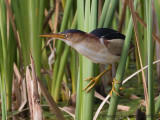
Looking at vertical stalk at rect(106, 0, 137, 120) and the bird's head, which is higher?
the bird's head

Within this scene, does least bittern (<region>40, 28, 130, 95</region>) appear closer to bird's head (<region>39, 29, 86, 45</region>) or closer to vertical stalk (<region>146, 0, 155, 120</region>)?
bird's head (<region>39, 29, 86, 45</region>)

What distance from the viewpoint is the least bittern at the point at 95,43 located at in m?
1.07

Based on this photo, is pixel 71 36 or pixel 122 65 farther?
pixel 71 36

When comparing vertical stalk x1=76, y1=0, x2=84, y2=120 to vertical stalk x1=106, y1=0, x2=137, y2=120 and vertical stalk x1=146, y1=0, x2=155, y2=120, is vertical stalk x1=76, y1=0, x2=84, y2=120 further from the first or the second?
vertical stalk x1=146, y1=0, x2=155, y2=120

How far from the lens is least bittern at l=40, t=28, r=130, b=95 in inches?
42.3

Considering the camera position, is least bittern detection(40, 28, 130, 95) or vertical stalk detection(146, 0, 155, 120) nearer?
vertical stalk detection(146, 0, 155, 120)

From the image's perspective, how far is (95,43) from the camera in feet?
3.69

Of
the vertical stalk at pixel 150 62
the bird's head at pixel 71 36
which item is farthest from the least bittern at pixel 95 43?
the vertical stalk at pixel 150 62

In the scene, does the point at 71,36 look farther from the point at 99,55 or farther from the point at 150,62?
the point at 150,62

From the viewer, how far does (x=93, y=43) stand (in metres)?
1.12

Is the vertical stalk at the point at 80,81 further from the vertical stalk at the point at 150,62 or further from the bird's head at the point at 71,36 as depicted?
the vertical stalk at the point at 150,62

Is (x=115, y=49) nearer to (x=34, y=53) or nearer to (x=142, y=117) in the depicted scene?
(x=142, y=117)

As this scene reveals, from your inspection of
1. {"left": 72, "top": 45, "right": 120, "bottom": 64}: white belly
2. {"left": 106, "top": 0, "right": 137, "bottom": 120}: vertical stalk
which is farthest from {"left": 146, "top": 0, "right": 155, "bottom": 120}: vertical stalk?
{"left": 72, "top": 45, "right": 120, "bottom": 64}: white belly

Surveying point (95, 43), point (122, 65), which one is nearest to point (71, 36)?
point (95, 43)
